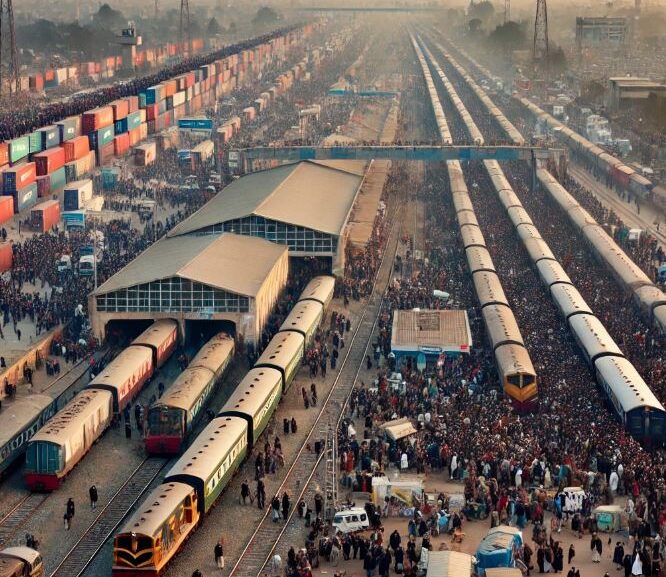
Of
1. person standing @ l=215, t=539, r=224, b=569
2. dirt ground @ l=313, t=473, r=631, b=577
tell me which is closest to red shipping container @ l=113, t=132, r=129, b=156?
dirt ground @ l=313, t=473, r=631, b=577

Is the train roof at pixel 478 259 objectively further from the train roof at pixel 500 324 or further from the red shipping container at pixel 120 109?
the red shipping container at pixel 120 109

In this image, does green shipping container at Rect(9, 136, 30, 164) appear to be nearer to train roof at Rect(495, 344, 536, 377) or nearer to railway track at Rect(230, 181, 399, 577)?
railway track at Rect(230, 181, 399, 577)

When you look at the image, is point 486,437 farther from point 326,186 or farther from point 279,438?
point 326,186

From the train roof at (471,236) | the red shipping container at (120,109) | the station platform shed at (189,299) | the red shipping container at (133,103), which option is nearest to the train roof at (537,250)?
the train roof at (471,236)

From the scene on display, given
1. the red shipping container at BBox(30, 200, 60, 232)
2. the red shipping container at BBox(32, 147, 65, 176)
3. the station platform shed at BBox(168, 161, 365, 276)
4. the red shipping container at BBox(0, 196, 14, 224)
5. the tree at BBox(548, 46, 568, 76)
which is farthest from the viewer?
the tree at BBox(548, 46, 568, 76)

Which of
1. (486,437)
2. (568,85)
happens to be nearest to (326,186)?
(486,437)
